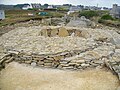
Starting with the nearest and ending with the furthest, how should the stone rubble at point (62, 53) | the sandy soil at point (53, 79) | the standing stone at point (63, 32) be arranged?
the sandy soil at point (53, 79) < the stone rubble at point (62, 53) < the standing stone at point (63, 32)

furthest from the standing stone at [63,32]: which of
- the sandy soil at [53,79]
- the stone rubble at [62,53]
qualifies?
the sandy soil at [53,79]

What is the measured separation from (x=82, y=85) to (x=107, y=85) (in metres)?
0.92

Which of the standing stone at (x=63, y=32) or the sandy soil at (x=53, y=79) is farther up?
the standing stone at (x=63, y=32)

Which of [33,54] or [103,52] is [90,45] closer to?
[103,52]

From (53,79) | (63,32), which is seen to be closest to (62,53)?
(53,79)

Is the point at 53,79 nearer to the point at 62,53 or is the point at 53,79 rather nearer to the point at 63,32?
the point at 62,53

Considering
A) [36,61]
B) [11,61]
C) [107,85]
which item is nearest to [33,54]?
[36,61]

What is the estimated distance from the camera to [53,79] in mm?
8266

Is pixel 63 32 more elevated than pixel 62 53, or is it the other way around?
pixel 62 53

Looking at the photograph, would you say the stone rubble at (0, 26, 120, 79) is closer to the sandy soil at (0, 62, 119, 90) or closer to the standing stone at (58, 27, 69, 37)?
the sandy soil at (0, 62, 119, 90)

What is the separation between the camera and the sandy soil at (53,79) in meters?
7.64

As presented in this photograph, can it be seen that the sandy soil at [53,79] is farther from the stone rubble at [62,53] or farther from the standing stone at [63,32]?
the standing stone at [63,32]

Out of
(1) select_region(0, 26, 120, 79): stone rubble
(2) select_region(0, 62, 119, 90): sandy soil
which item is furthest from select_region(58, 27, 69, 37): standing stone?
(2) select_region(0, 62, 119, 90): sandy soil

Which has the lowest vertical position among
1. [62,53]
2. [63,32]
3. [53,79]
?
[53,79]
